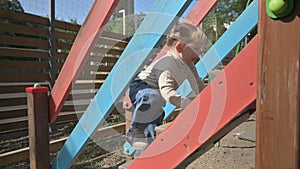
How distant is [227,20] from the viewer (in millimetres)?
7453

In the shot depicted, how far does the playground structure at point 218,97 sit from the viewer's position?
1.86 feet

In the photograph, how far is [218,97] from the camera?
2.56 feet

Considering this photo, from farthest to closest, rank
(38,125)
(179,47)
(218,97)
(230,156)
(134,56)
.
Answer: (230,156) < (179,47) < (38,125) < (134,56) < (218,97)

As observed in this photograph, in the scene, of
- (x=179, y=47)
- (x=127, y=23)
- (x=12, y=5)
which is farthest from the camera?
(x=12, y=5)

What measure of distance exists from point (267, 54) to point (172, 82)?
57cm

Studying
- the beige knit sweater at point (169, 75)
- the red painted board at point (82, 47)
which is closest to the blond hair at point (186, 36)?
the beige knit sweater at point (169, 75)

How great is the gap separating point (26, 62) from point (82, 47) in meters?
2.13

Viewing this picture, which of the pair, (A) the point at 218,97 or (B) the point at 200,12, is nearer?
(A) the point at 218,97

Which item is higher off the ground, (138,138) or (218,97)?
(218,97)

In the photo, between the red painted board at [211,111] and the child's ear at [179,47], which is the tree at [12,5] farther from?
the red painted board at [211,111]

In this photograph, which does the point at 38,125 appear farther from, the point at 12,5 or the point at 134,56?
the point at 12,5

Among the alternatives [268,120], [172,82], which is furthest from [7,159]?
[268,120]

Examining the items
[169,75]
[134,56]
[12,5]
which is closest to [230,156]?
[169,75]

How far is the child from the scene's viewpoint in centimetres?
124
